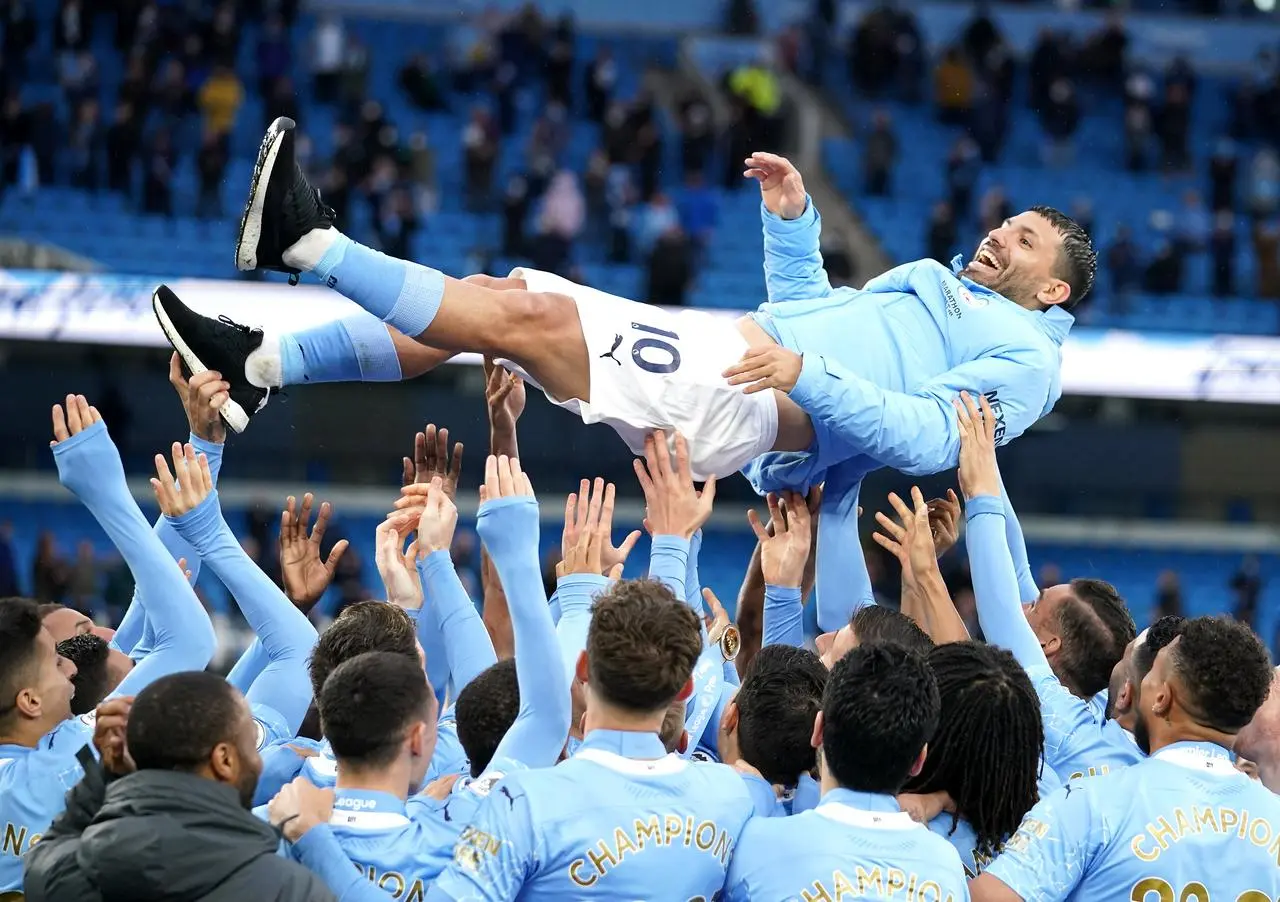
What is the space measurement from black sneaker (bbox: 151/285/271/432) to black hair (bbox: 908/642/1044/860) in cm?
227

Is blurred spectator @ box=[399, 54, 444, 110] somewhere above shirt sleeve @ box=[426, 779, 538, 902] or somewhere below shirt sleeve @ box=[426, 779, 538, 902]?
above

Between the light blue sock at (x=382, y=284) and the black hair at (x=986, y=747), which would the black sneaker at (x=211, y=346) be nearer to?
the light blue sock at (x=382, y=284)

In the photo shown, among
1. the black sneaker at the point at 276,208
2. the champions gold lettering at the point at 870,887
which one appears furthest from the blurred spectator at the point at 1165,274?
the champions gold lettering at the point at 870,887

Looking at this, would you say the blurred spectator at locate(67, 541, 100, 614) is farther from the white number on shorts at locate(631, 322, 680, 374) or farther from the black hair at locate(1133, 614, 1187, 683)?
the black hair at locate(1133, 614, 1187, 683)

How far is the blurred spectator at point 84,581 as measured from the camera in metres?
13.9

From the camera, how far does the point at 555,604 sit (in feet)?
14.6

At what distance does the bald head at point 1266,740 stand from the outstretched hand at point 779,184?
2.24 m

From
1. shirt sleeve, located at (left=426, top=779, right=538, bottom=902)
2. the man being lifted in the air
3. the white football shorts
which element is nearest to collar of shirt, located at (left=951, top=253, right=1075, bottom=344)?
the man being lifted in the air

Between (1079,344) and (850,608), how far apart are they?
35.9ft

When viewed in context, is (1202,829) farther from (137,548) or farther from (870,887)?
(137,548)

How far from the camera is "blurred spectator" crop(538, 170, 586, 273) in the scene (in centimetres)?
1622

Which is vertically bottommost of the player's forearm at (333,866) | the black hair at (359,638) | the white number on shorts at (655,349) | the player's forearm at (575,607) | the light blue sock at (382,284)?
the player's forearm at (333,866)

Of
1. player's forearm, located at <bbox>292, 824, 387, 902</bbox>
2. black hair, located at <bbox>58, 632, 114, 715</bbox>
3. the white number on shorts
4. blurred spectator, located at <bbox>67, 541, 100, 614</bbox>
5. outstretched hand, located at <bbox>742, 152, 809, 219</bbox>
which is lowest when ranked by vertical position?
blurred spectator, located at <bbox>67, 541, 100, 614</bbox>

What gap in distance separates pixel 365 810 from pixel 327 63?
652 inches
